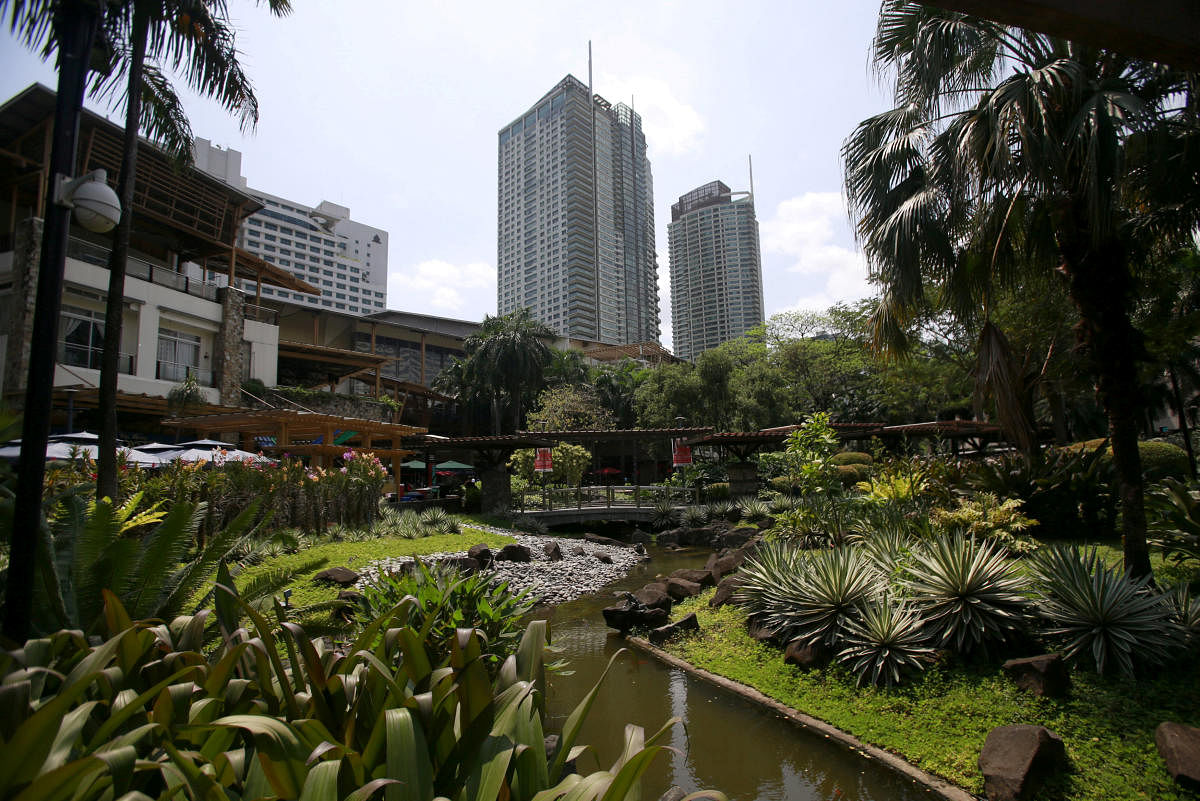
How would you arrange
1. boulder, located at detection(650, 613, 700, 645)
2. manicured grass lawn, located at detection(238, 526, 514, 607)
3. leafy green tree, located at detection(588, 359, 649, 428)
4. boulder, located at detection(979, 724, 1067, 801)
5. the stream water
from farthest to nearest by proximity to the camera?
leafy green tree, located at detection(588, 359, 649, 428)
manicured grass lawn, located at detection(238, 526, 514, 607)
boulder, located at detection(650, 613, 700, 645)
the stream water
boulder, located at detection(979, 724, 1067, 801)

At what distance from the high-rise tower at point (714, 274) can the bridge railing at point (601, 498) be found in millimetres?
37057

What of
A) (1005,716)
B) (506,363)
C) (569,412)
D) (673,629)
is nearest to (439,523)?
(673,629)

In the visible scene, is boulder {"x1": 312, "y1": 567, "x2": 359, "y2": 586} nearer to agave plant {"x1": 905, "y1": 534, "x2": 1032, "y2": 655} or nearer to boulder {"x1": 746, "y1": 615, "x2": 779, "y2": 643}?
boulder {"x1": 746, "y1": 615, "x2": 779, "y2": 643}

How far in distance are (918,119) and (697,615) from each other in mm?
7176

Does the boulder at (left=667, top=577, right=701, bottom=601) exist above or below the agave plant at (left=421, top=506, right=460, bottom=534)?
below

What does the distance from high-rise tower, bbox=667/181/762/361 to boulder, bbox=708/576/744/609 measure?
50255 mm

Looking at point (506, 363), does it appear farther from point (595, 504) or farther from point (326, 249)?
point (326, 249)

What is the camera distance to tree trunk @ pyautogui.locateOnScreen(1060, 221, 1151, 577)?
5.76 m

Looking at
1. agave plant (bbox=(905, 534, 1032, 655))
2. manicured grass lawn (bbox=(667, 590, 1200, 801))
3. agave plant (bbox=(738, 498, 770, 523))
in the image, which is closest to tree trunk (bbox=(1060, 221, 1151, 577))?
agave plant (bbox=(905, 534, 1032, 655))

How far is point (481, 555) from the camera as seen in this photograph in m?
11.9

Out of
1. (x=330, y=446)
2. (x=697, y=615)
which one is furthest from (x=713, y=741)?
(x=330, y=446)

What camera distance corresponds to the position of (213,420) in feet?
52.1

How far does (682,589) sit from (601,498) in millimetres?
12713

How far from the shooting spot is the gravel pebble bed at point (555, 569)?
10680 mm
